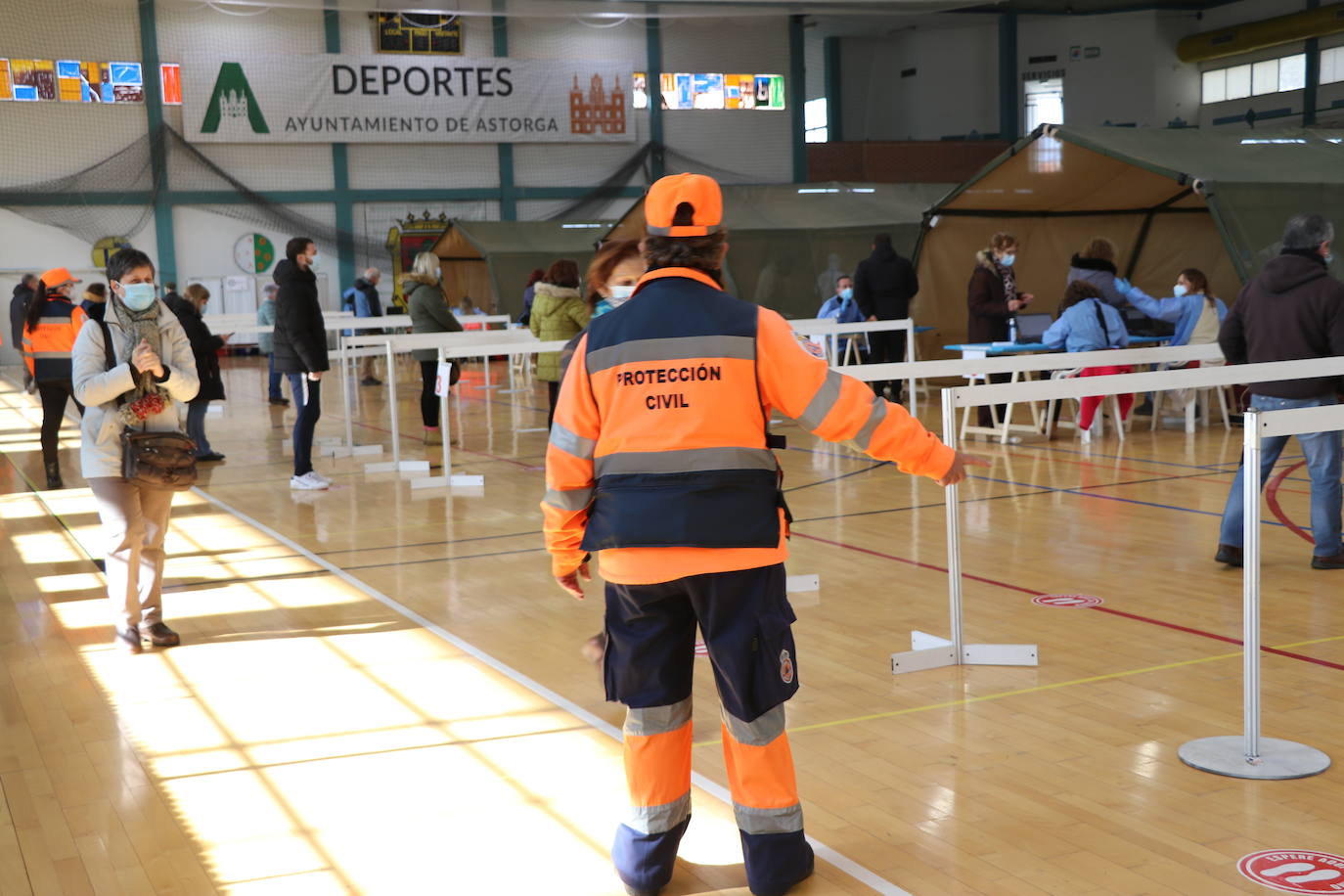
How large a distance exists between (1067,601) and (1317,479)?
118 centimetres

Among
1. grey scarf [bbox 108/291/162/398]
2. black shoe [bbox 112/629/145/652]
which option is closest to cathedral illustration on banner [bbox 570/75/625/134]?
grey scarf [bbox 108/291/162/398]

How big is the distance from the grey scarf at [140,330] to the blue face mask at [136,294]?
0.03 metres

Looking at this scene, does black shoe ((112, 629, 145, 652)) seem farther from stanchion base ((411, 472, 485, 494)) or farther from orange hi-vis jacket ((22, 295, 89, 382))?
orange hi-vis jacket ((22, 295, 89, 382))

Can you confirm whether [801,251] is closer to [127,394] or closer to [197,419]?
[197,419]

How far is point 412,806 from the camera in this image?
3.26m

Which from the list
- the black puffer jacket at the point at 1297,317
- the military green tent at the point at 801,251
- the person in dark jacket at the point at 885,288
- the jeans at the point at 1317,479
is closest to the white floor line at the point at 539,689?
the jeans at the point at 1317,479

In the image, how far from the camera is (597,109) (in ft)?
79.8

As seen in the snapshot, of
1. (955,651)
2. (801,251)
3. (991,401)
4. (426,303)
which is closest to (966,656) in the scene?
(955,651)

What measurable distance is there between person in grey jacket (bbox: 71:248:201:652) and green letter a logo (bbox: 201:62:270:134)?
1877 cm

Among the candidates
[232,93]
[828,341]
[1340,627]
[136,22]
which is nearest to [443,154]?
[232,93]

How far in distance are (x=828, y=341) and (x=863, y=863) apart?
31.7 feet

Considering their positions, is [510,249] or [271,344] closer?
[271,344]

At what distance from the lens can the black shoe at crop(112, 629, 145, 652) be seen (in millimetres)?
4816

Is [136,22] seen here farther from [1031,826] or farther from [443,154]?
[1031,826]
